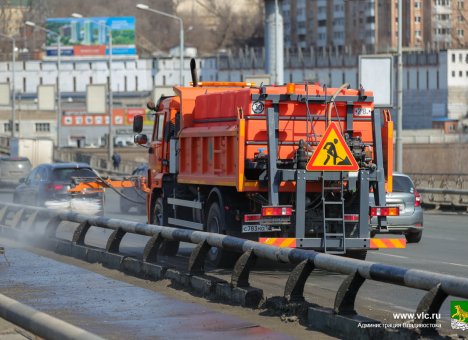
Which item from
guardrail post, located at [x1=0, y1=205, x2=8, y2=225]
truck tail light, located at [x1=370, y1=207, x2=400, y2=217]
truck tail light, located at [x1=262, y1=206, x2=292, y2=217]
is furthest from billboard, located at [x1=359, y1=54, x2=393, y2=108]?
truck tail light, located at [x1=262, y1=206, x2=292, y2=217]

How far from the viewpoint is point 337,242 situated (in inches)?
663

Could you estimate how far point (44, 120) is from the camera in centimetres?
12694

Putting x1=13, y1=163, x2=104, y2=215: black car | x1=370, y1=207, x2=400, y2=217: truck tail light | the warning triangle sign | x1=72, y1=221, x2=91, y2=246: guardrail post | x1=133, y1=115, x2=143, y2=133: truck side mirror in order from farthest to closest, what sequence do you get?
x1=13, y1=163, x2=104, y2=215: black car → x1=133, y1=115, x2=143, y2=133: truck side mirror → x1=72, y1=221, x2=91, y2=246: guardrail post → x1=370, y1=207, x2=400, y2=217: truck tail light → the warning triangle sign

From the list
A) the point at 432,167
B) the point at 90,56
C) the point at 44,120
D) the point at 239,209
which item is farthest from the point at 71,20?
the point at 239,209

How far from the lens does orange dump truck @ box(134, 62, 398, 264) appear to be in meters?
16.7

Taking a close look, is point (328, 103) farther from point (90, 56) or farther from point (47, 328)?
point (90, 56)

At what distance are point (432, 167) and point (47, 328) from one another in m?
77.5

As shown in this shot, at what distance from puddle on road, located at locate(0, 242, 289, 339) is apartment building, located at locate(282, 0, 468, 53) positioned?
90034 millimetres

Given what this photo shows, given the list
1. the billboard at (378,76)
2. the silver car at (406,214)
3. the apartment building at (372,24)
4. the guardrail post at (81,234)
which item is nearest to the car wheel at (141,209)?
the billboard at (378,76)

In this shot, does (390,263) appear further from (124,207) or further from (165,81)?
(165,81)

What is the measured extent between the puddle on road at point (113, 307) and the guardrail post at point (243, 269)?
0.56m

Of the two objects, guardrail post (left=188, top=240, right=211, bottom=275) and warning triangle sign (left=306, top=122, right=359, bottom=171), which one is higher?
warning triangle sign (left=306, top=122, right=359, bottom=171)

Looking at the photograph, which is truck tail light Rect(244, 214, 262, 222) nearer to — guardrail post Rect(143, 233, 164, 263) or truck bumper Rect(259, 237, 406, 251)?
truck bumper Rect(259, 237, 406, 251)

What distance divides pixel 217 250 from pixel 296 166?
200 centimetres
